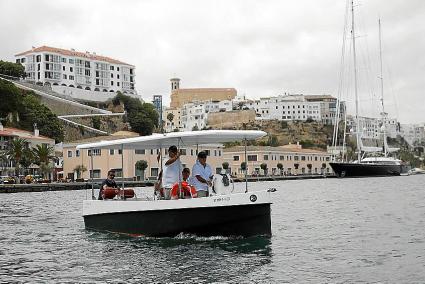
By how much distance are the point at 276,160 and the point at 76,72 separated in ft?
169

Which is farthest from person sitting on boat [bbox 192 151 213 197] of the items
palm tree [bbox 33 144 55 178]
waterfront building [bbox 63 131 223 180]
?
palm tree [bbox 33 144 55 178]

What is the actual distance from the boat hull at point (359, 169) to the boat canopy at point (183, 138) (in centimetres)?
8965

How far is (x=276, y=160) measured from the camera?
4702 inches

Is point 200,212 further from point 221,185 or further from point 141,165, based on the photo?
point 141,165

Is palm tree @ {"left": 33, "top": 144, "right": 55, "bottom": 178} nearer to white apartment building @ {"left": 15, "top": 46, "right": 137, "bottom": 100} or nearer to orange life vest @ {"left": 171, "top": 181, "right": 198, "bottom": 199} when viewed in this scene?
white apartment building @ {"left": 15, "top": 46, "right": 137, "bottom": 100}

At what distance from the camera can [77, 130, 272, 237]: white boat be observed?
17828 millimetres

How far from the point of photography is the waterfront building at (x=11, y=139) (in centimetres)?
8388

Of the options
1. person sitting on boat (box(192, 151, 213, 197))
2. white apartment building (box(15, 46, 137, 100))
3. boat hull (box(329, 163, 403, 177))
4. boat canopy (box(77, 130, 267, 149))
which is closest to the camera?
boat canopy (box(77, 130, 267, 149))

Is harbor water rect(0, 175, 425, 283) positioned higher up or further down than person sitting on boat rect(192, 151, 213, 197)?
further down

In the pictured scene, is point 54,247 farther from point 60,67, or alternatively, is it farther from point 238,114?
point 238,114

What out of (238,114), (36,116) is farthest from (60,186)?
(238,114)

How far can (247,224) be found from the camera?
1834 cm

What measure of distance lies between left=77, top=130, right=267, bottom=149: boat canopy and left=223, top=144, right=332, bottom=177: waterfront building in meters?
87.3

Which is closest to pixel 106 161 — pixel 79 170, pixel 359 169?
pixel 79 170
